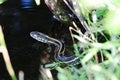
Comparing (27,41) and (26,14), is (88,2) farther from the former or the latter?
(26,14)

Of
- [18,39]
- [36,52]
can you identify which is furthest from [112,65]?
[18,39]

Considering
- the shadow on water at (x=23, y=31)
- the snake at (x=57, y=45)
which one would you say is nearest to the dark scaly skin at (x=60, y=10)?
the snake at (x=57, y=45)

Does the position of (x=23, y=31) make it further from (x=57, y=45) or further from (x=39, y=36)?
(x=57, y=45)

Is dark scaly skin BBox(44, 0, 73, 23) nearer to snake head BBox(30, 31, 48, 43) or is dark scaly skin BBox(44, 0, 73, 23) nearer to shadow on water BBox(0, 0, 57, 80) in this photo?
snake head BBox(30, 31, 48, 43)

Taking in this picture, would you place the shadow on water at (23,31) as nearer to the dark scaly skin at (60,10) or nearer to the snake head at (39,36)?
the snake head at (39,36)

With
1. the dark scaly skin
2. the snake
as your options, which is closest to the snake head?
the snake
